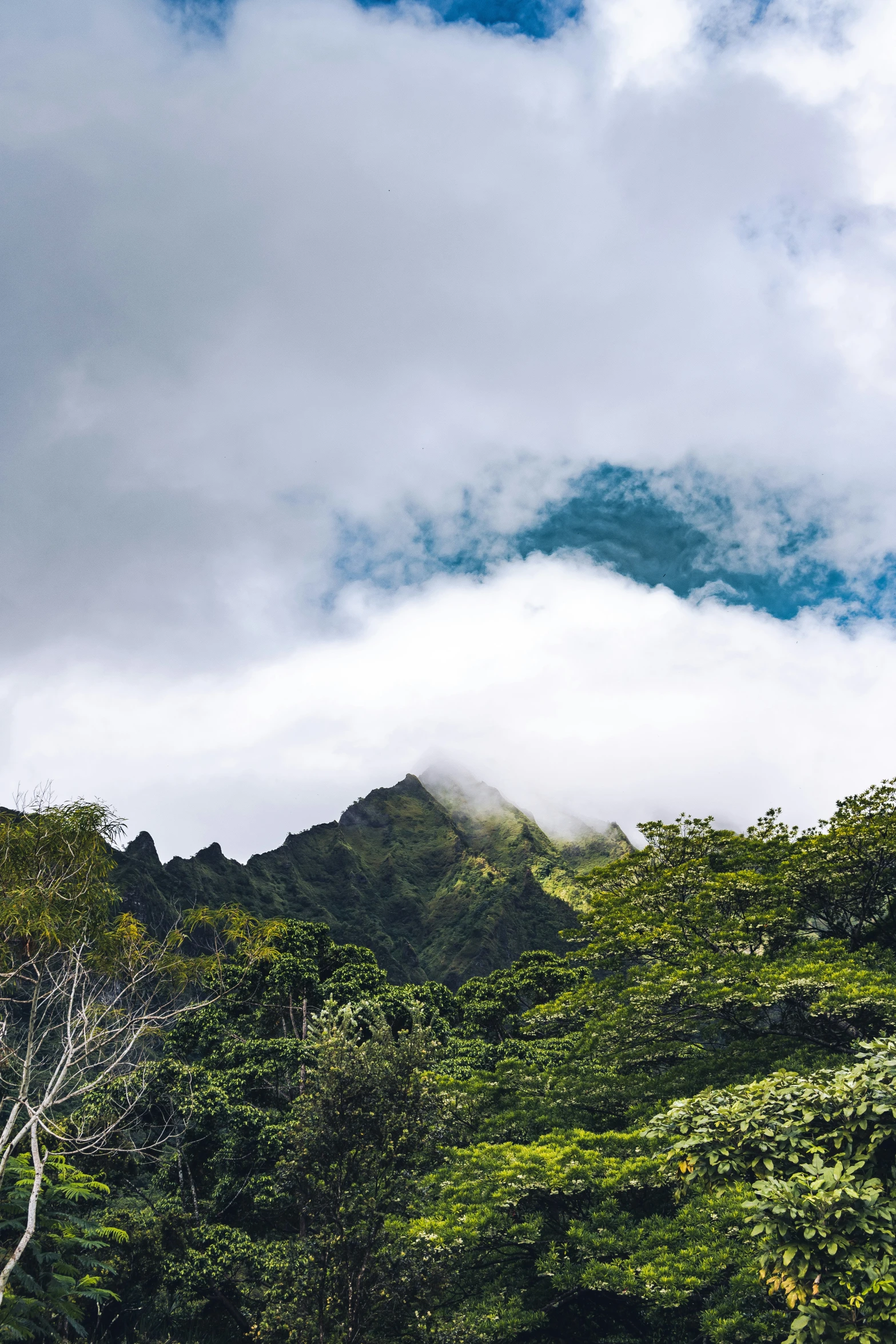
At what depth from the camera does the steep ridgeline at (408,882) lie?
91.1m

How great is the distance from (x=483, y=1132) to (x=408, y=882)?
110102 mm

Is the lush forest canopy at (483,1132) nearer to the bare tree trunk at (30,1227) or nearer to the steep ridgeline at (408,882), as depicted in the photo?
the bare tree trunk at (30,1227)

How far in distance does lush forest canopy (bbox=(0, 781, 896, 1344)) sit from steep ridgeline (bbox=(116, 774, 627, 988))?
53621 millimetres

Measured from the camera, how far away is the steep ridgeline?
9112 centimetres

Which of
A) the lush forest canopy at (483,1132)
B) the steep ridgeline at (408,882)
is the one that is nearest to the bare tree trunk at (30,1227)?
the lush forest canopy at (483,1132)

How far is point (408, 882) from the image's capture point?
128000 millimetres

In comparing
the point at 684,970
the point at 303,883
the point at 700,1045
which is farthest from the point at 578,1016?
the point at 303,883

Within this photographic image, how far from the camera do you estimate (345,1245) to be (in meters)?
13.7

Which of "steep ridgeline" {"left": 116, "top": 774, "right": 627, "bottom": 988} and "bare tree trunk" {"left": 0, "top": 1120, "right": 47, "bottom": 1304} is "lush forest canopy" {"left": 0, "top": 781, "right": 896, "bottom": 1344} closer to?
"bare tree trunk" {"left": 0, "top": 1120, "right": 47, "bottom": 1304}

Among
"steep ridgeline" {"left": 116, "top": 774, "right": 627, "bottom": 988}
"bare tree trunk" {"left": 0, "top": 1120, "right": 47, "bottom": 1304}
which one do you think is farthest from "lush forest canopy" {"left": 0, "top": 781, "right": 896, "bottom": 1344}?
"steep ridgeline" {"left": 116, "top": 774, "right": 627, "bottom": 988}

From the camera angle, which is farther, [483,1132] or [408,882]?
[408,882]

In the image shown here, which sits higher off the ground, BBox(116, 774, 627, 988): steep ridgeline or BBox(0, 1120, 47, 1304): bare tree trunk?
BBox(116, 774, 627, 988): steep ridgeline

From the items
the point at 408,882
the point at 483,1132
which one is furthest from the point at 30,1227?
the point at 408,882

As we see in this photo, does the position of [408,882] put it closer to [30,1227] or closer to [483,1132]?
[483,1132]
